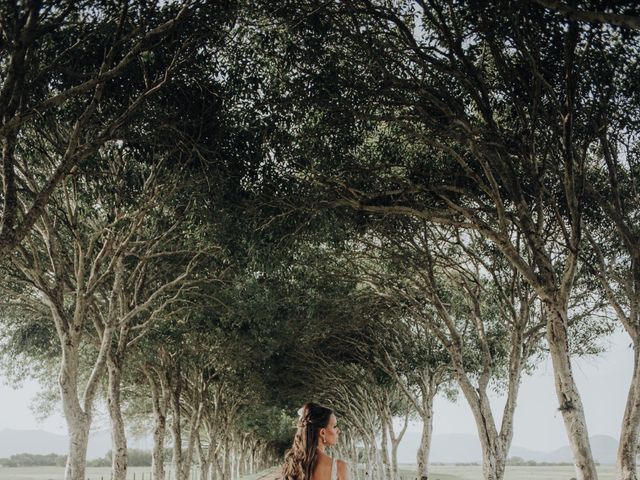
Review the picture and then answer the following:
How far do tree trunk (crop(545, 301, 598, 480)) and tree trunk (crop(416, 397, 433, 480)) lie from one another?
12991mm

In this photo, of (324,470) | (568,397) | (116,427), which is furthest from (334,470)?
(116,427)

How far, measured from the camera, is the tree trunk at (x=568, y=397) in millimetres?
9445

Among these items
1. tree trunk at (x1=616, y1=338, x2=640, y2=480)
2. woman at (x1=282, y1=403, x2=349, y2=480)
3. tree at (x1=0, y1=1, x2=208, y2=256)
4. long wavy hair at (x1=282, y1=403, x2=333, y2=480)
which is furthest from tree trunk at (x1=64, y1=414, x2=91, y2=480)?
tree trunk at (x1=616, y1=338, x2=640, y2=480)

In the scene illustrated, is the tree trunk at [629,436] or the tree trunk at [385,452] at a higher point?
the tree trunk at [629,436]

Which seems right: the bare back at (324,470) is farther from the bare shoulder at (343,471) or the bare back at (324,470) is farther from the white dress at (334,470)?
the bare shoulder at (343,471)

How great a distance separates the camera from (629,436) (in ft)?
34.9

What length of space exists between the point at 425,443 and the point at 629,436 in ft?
44.8

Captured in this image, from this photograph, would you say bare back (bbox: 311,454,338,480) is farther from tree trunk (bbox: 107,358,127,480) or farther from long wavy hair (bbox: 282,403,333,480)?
tree trunk (bbox: 107,358,127,480)

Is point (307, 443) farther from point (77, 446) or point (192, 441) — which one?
point (192, 441)

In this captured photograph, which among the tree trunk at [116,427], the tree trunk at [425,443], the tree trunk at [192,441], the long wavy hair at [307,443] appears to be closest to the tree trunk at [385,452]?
the tree trunk at [425,443]

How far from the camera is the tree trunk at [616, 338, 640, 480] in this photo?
34.0ft

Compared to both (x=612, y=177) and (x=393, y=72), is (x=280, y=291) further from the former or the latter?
(x=612, y=177)

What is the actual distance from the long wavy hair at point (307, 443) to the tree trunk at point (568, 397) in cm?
552

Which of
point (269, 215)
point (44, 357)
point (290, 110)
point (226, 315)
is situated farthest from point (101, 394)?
point (290, 110)
